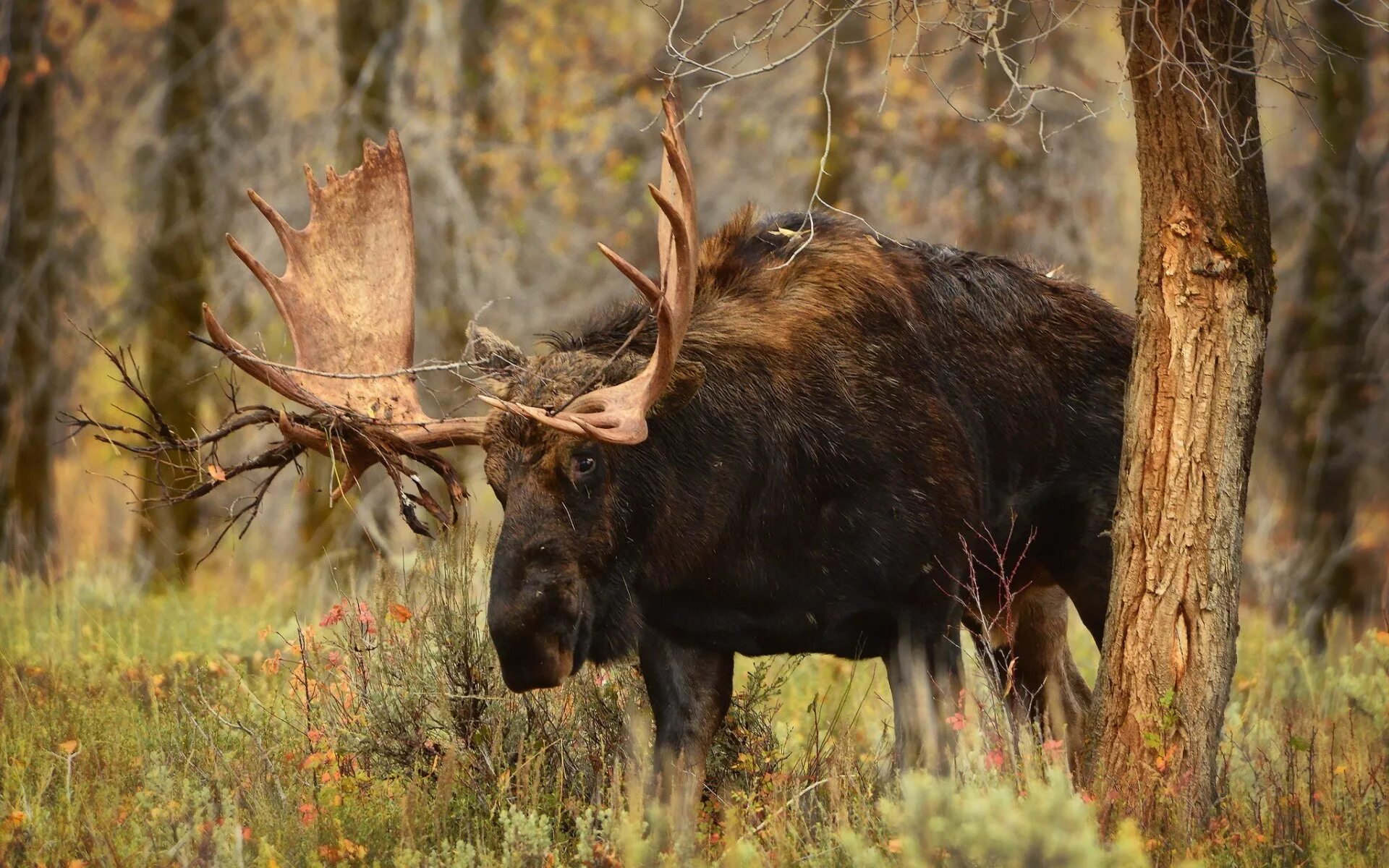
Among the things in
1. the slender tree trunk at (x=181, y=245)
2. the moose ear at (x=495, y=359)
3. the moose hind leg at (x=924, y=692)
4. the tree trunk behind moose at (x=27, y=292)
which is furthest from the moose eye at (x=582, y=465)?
the tree trunk behind moose at (x=27, y=292)

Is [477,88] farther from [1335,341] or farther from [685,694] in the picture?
[685,694]

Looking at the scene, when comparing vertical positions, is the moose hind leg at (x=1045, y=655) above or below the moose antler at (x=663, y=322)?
below

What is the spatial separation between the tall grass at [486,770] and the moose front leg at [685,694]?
16 cm

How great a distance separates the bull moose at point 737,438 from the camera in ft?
16.2

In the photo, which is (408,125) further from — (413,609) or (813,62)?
(413,609)

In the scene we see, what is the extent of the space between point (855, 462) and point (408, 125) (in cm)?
767

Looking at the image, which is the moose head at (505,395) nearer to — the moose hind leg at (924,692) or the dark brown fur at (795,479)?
the dark brown fur at (795,479)

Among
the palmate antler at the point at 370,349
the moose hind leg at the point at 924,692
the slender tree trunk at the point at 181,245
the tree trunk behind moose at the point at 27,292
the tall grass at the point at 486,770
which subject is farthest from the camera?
the slender tree trunk at the point at 181,245

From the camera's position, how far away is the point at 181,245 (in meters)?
11.3

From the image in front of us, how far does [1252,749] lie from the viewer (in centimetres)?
606

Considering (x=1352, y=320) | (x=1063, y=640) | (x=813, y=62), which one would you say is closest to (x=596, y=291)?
(x=813, y=62)

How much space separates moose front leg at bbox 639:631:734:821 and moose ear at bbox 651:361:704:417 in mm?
830

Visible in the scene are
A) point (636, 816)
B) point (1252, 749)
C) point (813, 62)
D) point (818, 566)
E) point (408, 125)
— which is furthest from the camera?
point (813, 62)

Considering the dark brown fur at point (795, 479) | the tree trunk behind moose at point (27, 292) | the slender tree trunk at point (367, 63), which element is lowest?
the dark brown fur at point (795, 479)
